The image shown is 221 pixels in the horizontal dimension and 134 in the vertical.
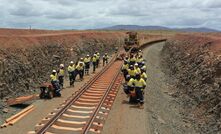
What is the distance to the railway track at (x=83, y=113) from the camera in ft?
47.8

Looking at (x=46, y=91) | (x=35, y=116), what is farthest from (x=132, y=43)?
(x=35, y=116)

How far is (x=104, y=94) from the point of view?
21.0m

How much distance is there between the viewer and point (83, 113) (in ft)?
57.4

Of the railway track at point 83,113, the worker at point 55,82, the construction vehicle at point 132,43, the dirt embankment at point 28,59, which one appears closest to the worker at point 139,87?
the railway track at point 83,113

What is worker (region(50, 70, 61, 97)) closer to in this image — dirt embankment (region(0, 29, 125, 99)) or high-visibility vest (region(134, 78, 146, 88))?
dirt embankment (region(0, 29, 125, 99))

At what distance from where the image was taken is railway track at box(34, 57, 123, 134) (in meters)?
14.6

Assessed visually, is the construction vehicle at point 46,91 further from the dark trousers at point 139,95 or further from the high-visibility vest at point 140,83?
the high-visibility vest at point 140,83

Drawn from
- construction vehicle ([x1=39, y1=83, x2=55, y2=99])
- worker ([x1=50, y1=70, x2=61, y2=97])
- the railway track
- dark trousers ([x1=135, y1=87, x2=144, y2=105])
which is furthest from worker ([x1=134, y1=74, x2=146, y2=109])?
construction vehicle ([x1=39, y1=83, x2=55, y2=99])

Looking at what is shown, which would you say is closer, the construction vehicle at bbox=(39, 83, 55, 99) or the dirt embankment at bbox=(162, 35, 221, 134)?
the dirt embankment at bbox=(162, 35, 221, 134)

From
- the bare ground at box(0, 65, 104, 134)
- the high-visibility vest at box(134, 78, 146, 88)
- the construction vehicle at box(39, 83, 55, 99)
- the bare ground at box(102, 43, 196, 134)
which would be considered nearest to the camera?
the bare ground at box(0, 65, 104, 134)

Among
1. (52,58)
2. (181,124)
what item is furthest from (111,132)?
(52,58)

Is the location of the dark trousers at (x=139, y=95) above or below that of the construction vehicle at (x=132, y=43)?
below

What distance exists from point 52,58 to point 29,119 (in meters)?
19.4

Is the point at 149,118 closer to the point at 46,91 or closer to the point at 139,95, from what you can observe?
the point at 139,95
